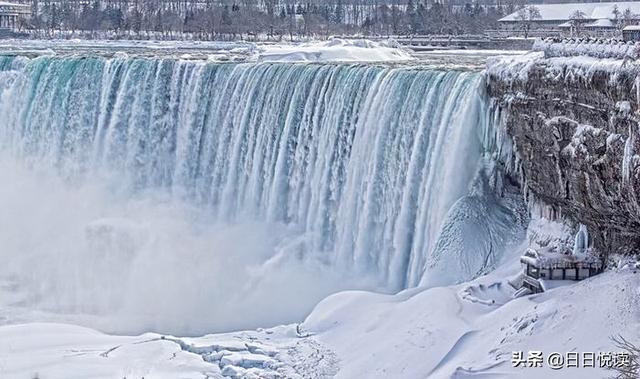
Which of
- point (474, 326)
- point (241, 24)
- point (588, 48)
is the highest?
point (588, 48)

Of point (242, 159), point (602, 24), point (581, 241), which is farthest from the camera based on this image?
point (602, 24)

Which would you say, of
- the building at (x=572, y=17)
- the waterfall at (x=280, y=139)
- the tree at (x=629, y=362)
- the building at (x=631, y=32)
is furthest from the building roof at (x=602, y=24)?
the tree at (x=629, y=362)

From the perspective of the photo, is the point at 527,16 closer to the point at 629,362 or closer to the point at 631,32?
the point at 631,32

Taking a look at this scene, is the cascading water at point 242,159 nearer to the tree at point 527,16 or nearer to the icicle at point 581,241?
the icicle at point 581,241

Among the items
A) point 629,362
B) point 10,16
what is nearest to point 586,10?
point 10,16

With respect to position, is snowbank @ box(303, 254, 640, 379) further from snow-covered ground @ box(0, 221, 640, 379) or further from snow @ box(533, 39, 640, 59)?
snow @ box(533, 39, 640, 59)

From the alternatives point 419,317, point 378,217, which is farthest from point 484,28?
point 419,317
